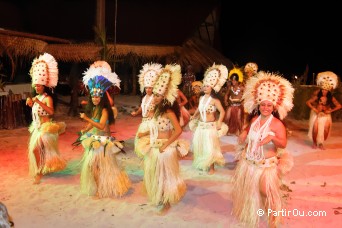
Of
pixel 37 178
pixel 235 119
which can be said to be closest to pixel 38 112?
pixel 37 178

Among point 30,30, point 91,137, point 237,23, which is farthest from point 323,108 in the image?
point 237,23

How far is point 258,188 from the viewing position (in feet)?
13.5

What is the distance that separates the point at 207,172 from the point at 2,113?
5.84 metres

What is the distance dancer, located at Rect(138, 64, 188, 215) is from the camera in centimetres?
457

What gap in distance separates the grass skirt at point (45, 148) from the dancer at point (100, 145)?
837 mm

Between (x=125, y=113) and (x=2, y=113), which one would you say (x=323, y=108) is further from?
(x=2, y=113)

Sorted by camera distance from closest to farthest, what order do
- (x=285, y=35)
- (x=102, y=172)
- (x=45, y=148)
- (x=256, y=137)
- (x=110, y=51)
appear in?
(x=256, y=137) < (x=102, y=172) < (x=45, y=148) < (x=110, y=51) < (x=285, y=35)

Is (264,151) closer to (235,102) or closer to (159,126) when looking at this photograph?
(159,126)

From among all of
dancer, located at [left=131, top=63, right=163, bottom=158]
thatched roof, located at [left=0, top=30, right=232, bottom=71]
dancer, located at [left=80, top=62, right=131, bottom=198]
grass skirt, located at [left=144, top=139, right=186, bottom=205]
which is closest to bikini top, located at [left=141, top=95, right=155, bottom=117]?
dancer, located at [left=131, top=63, right=163, bottom=158]

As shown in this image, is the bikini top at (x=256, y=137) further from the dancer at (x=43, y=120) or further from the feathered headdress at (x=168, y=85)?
the dancer at (x=43, y=120)

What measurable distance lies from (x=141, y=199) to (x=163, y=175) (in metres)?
0.74

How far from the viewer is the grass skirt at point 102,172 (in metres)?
4.98

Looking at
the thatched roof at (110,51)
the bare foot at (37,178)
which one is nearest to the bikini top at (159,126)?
the bare foot at (37,178)

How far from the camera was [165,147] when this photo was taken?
4.55m
